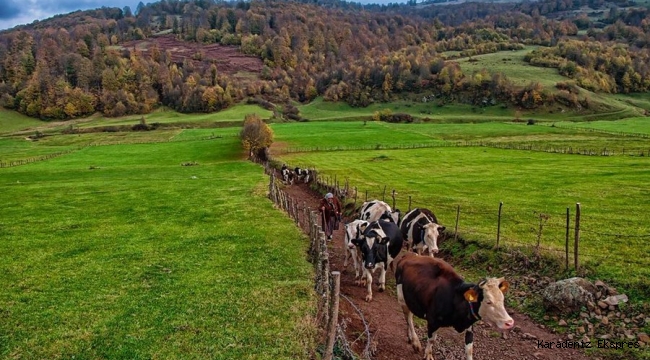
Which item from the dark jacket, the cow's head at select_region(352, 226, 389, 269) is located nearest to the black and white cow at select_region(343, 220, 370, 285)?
the cow's head at select_region(352, 226, 389, 269)

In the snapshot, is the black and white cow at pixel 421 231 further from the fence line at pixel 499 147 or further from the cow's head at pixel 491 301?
the fence line at pixel 499 147

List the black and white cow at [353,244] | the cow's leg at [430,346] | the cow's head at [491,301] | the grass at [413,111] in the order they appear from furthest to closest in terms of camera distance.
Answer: the grass at [413,111] → the black and white cow at [353,244] → the cow's leg at [430,346] → the cow's head at [491,301]

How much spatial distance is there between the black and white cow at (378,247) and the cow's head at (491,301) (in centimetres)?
647

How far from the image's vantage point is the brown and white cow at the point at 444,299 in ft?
35.3

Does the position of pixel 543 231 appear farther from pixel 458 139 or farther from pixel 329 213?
pixel 458 139

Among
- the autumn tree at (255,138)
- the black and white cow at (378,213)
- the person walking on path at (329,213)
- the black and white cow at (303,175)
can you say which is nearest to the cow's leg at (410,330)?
the black and white cow at (378,213)

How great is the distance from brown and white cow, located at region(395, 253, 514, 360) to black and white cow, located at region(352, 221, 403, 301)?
11.1 feet

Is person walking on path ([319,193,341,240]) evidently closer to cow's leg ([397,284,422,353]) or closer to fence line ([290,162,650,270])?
fence line ([290,162,650,270])

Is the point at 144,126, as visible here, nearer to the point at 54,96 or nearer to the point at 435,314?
the point at 54,96

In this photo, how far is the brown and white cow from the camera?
424 inches

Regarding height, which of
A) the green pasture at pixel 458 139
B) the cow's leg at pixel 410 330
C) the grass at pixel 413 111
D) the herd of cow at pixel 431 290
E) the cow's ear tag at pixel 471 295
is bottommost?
the green pasture at pixel 458 139

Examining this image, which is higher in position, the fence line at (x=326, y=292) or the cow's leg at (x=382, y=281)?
the fence line at (x=326, y=292)

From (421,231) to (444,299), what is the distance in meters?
9.13

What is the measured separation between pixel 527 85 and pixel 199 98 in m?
124
